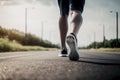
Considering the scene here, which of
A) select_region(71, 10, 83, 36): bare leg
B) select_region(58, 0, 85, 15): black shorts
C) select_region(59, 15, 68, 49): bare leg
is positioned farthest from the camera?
select_region(59, 15, 68, 49): bare leg

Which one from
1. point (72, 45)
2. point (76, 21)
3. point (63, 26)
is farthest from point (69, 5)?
point (72, 45)

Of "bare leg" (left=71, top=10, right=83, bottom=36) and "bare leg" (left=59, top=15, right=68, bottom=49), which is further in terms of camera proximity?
"bare leg" (left=59, top=15, right=68, bottom=49)

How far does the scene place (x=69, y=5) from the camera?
5.77 metres

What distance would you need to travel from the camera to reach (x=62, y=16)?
19.4 ft

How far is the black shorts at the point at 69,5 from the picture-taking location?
17.5 feet

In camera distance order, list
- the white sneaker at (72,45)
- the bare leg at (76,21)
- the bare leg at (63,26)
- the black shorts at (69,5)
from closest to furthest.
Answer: the white sneaker at (72,45)
the bare leg at (76,21)
the black shorts at (69,5)
the bare leg at (63,26)

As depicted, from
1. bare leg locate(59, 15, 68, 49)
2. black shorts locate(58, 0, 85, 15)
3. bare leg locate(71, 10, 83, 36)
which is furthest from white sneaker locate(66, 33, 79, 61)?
bare leg locate(59, 15, 68, 49)

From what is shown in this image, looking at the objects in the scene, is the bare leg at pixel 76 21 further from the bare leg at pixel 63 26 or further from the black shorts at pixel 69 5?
the bare leg at pixel 63 26

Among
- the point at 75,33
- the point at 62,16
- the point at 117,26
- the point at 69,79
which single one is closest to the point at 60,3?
the point at 62,16

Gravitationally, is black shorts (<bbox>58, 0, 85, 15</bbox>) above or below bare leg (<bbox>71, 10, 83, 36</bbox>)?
above

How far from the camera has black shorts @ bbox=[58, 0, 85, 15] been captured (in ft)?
17.5

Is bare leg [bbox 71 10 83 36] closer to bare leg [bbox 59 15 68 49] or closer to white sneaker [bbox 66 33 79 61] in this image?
white sneaker [bbox 66 33 79 61]

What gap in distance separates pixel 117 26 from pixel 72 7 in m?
46.2

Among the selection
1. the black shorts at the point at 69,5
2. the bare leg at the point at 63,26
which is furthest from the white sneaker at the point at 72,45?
the bare leg at the point at 63,26
